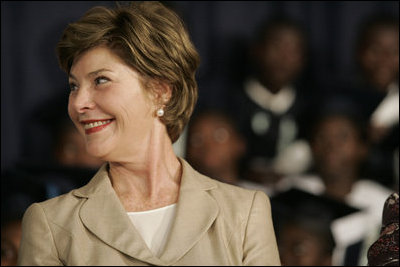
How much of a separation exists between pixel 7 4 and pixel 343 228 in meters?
1.34

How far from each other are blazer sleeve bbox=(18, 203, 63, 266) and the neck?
0.15m

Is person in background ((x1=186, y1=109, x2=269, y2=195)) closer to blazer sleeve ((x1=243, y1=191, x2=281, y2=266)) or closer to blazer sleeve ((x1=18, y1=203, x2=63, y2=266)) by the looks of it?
blazer sleeve ((x1=243, y1=191, x2=281, y2=266))

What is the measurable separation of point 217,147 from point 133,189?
3.76 feet

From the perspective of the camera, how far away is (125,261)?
102cm

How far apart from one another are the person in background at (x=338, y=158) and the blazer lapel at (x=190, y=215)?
113cm

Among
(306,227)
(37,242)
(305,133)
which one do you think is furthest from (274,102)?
(37,242)

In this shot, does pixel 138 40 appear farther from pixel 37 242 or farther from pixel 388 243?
pixel 388 243

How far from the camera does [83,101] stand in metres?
1.06

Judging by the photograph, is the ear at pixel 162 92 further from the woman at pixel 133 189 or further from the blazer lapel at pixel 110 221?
the blazer lapel at pixel 110 221

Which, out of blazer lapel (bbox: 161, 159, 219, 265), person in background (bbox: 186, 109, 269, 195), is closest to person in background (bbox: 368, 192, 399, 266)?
blazer lapel (bbox: 161, 159, 219, 265)

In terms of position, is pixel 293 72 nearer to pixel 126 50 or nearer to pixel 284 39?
pixel 284 39

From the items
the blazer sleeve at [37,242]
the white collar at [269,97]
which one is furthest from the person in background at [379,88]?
the blazer sleeve at [37,242]

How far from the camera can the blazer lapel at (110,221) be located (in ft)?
3.34

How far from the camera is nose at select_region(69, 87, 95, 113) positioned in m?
1.06
